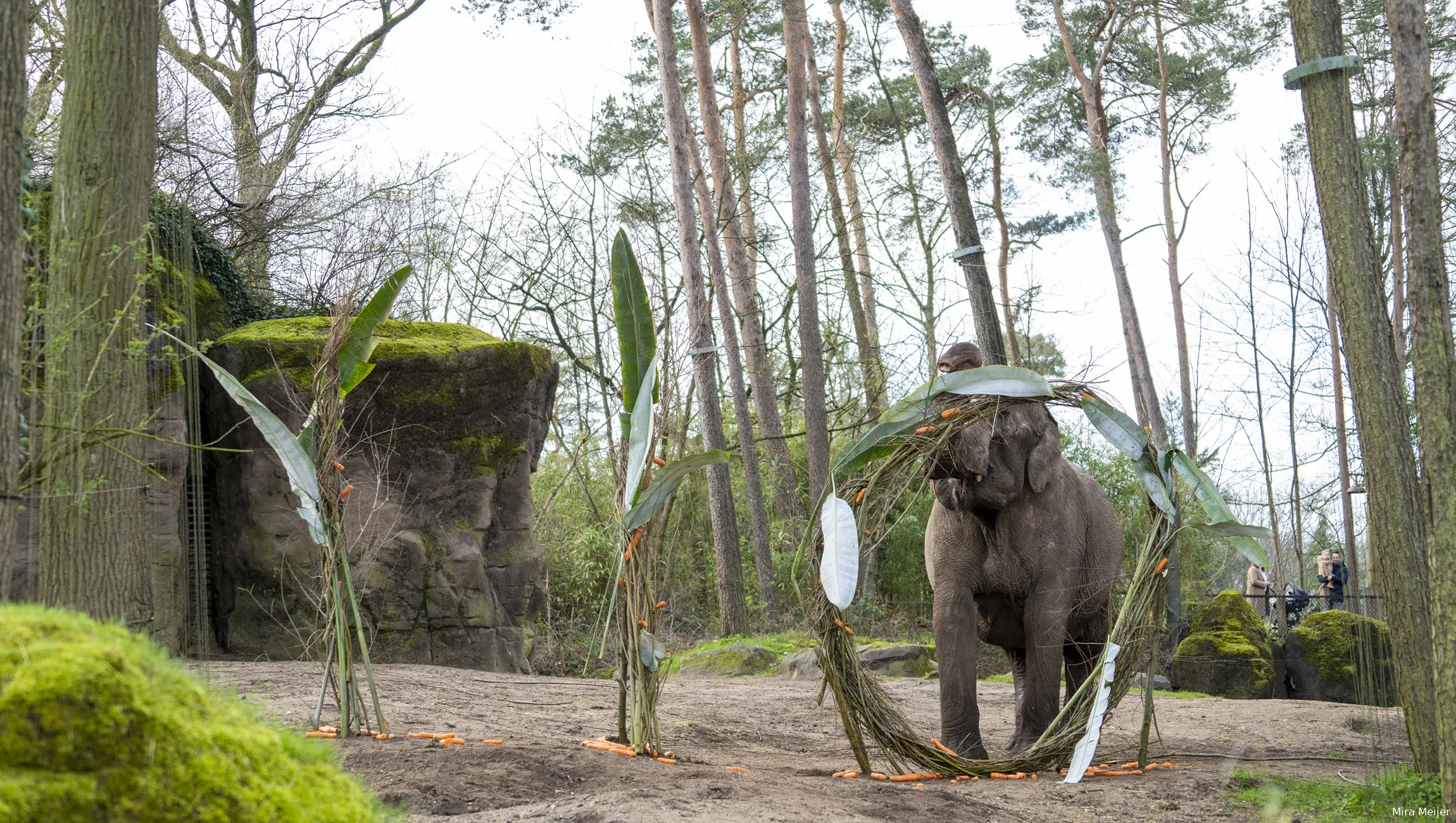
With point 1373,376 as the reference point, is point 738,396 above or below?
above

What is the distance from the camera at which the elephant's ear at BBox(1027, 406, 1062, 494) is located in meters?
6.36

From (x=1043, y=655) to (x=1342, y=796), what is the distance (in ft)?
5.18

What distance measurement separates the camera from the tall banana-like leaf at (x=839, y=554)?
200 inches

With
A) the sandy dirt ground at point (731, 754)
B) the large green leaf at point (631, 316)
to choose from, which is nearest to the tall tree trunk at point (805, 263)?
the sandy dirt ground at point (731, 754)

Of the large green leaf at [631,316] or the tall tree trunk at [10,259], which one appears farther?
the large green leaf at [631,316]

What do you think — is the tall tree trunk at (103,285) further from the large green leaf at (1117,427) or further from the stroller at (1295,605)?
the stroller at (1295,605)

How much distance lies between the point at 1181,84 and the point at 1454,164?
25.8ft

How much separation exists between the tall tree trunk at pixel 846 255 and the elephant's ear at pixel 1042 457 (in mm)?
13102

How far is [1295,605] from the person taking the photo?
15.9 m

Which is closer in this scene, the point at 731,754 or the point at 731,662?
the point at 731,754

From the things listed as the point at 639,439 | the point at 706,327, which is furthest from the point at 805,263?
the point at 639,439

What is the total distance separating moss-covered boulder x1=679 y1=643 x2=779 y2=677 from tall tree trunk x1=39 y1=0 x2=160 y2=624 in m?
6.74

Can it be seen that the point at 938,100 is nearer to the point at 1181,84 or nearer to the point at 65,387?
the point at 65,387

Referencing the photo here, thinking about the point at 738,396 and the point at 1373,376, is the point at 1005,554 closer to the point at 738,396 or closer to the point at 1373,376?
the point at 1373,376
